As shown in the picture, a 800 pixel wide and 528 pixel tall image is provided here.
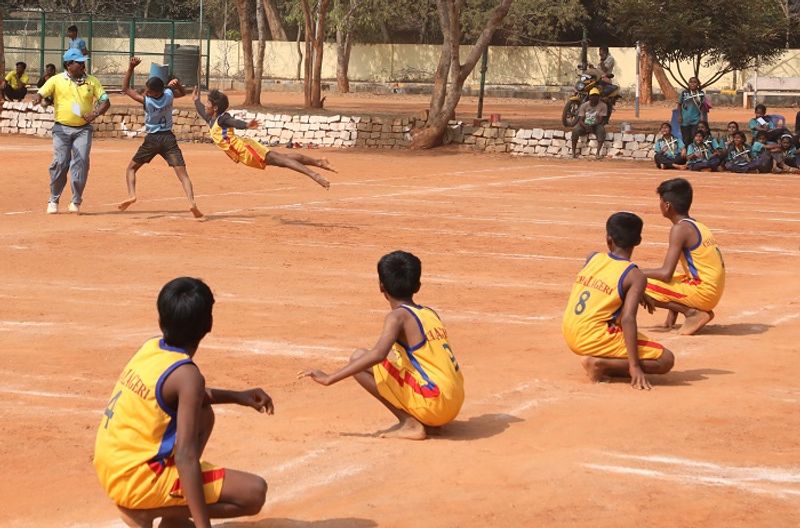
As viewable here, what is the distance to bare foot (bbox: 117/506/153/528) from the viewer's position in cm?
539

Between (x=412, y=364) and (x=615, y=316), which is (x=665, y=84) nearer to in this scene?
(x=615, y=316)

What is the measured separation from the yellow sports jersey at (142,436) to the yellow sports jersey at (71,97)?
12.6 metres

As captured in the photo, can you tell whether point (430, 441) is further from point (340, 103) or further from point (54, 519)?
point (340, 103)

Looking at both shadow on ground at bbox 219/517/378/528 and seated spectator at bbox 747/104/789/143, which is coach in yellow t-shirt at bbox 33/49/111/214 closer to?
shadow on ground at bbox 219/517/378/528

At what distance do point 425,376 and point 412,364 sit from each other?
0.33ft

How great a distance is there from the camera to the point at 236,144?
16.5 m

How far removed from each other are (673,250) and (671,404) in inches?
95.3

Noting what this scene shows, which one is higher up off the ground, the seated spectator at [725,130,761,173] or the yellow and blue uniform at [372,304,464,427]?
the seated spectator at [725,130,761,173]

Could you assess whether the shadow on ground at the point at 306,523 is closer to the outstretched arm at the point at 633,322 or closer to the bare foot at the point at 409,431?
the bare foot at the point at 409,431

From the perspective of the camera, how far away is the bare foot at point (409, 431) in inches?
287

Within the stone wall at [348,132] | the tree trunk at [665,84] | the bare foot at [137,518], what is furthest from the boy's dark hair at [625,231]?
the tree trunk at [665,84]

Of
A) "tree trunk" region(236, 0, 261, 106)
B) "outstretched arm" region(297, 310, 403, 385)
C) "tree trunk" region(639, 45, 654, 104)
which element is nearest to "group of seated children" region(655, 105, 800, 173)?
"tree trunk" region(236, 0, 261, 106)

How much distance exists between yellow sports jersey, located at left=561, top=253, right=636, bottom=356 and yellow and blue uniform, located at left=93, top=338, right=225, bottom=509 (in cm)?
384

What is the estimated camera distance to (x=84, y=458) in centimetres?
701
